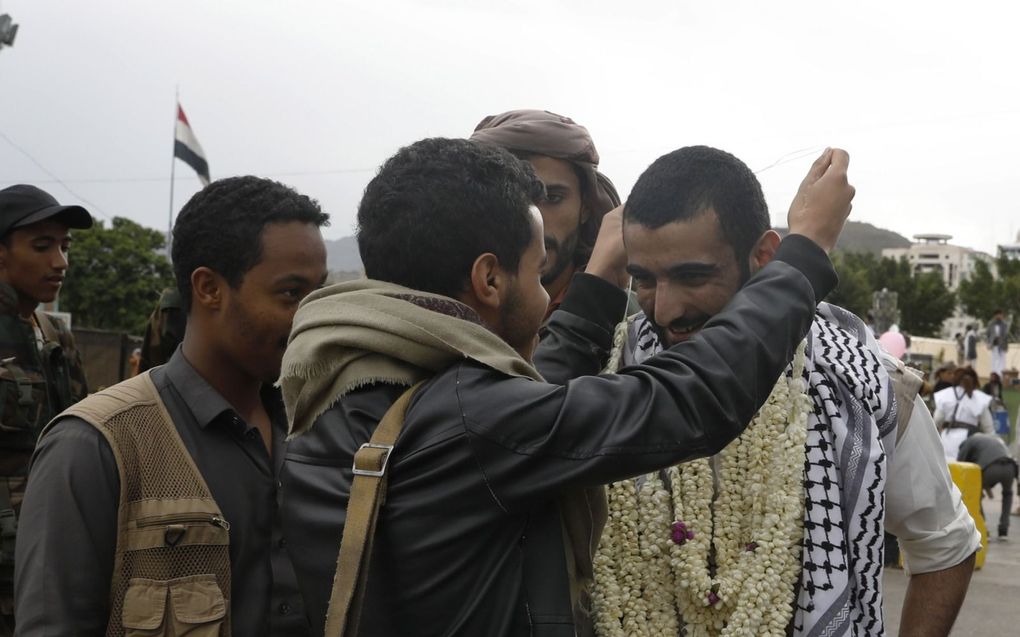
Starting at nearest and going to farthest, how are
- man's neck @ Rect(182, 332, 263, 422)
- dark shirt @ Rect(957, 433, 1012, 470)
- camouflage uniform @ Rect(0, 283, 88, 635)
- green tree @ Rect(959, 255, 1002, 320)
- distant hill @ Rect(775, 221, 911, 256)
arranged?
man's neck @ Rect(182, 332, 263, 422), camouflage uniform @ Rect(0, 283, 88, 635), dark shirt @ Rect(957, 433, 1012, 470), green tree @ Rect(959, 255, 1002, 320), distant hill @ Rect(775, 221, 911, 256)

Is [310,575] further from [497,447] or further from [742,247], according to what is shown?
[742,247]

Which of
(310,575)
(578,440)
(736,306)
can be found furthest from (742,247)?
(310,575)

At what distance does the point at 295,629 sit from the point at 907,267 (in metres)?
68.2

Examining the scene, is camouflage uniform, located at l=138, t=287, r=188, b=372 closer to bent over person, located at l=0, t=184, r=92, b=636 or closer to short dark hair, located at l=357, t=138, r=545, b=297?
bent over person, located at l=0, t=184, r=92, b=636

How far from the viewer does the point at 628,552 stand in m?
2.24

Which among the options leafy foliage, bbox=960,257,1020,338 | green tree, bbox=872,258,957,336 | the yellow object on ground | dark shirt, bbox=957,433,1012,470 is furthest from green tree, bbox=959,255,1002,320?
the yellow object on ground

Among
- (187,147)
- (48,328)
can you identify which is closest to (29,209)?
(48,328)

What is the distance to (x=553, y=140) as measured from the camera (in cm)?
298

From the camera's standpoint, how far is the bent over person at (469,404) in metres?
1.59

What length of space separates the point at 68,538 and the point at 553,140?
167cm

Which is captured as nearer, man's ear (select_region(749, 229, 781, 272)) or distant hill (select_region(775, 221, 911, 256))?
man's ear (select_region(749, 229, 781, 272))

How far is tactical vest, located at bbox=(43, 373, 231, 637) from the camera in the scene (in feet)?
6.54

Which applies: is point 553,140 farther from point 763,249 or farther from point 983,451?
point 983,451

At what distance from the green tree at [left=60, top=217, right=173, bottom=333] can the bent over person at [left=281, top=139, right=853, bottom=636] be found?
113 ft
